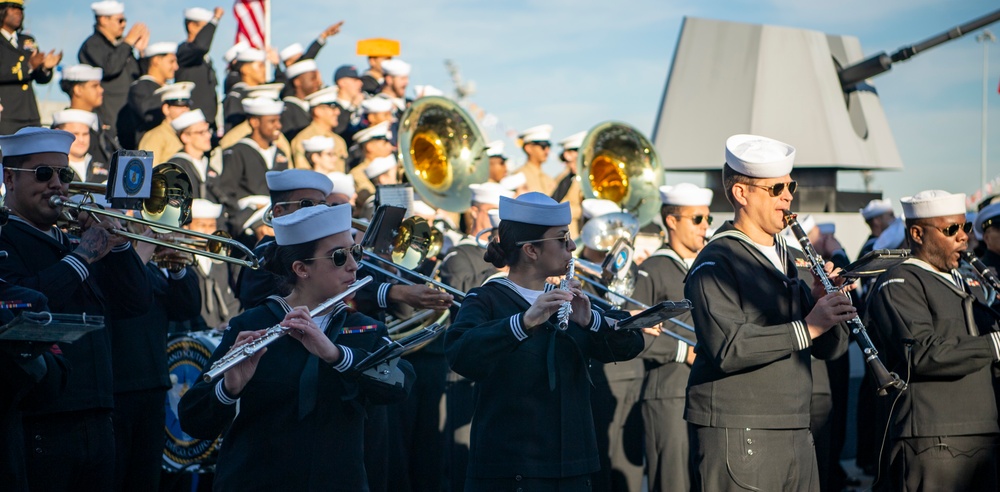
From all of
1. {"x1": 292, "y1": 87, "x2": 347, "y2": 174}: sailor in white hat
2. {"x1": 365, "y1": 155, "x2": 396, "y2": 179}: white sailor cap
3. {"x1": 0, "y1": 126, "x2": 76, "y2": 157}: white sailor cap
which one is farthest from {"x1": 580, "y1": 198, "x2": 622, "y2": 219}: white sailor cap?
{"x1": 0, "y1": 126, "x2": 76, "y2": 157}: white sailor cap

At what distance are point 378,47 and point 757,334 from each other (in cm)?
1139

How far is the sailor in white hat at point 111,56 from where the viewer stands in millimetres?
12195

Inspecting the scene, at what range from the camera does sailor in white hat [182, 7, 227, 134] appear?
12984mm

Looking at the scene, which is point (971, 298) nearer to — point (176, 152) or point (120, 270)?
point (120, 270)

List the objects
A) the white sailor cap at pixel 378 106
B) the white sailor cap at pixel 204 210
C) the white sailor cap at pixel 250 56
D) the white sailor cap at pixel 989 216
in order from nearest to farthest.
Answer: the white sailor cap at pixel 989 216 → the white sailor cap at pixel 204 210 → the white sailor cap at pixel 378 106 → the white sailor cap at pixel 250 56

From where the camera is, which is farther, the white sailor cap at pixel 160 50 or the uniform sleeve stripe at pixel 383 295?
the white sailor cap at pixel 160 50

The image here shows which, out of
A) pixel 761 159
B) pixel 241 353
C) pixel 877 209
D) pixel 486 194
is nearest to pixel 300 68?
pixel 486 194

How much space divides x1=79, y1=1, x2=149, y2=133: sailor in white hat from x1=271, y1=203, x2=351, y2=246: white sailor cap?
27.8 ft

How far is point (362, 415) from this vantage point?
14.5 feet

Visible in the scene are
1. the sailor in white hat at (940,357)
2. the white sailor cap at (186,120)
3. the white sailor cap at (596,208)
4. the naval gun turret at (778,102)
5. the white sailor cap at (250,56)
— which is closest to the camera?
the sailor in white hat at (940,357)

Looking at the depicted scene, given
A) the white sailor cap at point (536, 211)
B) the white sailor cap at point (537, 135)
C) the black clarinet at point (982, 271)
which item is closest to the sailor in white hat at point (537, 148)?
the white sailor cap at point (537, 135)

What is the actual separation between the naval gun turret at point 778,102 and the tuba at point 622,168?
2.71 meters

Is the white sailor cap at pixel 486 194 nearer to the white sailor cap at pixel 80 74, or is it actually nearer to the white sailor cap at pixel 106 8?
the white sailor cap at pixel 80 74

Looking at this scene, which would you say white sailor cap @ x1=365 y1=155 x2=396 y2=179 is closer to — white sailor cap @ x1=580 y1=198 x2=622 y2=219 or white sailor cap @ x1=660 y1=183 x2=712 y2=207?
white sailor cap @ x1=580 y1=198 x2=622 y2=219
